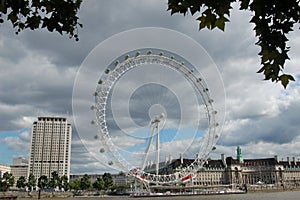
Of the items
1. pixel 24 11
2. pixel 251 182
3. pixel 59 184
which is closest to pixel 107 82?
pixel 24 11

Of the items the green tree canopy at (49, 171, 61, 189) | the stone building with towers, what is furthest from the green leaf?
the stone building with towers

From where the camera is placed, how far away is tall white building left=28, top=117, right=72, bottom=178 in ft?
620

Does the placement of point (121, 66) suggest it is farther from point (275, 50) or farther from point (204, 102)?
point (275, 50)

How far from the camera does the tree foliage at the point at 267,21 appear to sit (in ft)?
11.8

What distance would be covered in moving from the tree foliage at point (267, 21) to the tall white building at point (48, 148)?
19525cm

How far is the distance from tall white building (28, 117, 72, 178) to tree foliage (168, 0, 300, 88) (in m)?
195

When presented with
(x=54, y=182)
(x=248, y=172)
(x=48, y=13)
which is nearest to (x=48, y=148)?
(x=54, y=182)

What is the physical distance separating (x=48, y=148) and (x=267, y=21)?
200 meters

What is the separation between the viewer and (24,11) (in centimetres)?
459

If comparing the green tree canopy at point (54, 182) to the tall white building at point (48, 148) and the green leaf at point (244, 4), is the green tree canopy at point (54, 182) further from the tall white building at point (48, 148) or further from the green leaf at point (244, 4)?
the green leaf at point (244, 4)

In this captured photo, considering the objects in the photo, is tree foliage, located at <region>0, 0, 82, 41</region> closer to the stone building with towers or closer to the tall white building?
the stone building with towers

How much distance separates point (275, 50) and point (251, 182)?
17675 cm

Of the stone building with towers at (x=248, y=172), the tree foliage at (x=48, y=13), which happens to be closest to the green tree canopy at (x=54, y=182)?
the stone building with towers at (x=248, y=172)

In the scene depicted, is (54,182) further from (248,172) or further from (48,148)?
(248,172)
